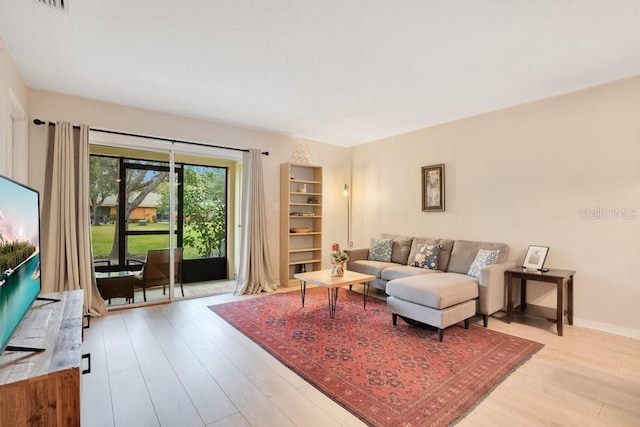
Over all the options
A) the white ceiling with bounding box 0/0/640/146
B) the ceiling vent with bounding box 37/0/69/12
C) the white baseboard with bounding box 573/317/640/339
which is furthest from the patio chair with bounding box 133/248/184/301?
the white baseboard with bounding box 573/317/640/339

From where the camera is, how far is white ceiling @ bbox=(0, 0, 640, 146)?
7.18ft

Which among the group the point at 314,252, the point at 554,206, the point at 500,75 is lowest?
the point at 314,252

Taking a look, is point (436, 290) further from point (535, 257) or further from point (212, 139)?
point (212, 139)

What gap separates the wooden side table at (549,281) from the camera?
10.4 ft

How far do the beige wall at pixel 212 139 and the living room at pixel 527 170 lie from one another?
0.5 inches

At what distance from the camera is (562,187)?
3.61m

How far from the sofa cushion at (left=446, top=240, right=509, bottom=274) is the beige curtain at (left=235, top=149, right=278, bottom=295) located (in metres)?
2.70

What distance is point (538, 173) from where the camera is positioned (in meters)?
3.80

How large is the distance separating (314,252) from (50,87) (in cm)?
428

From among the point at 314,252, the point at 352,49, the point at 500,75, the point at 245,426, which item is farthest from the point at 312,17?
the point at 314,252

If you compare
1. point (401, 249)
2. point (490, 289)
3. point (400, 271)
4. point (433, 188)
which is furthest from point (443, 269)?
point (433, 188)

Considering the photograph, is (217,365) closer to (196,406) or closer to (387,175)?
(196,406)

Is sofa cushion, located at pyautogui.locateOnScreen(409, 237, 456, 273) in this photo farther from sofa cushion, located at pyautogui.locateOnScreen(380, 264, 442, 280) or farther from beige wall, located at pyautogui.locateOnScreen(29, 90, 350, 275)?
beige wall, located at pyautogui.locateOnScreen(29, 90, 350, 275)

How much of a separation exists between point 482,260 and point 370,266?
150 cm
